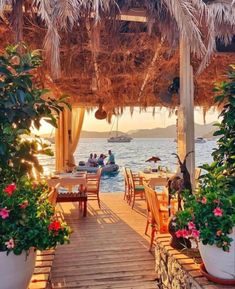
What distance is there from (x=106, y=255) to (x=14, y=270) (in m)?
A: 2.03

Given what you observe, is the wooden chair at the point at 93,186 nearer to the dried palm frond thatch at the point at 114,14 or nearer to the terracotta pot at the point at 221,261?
the dried palm frond thatch at the point at 114,14

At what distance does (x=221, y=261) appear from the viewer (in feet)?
6.15

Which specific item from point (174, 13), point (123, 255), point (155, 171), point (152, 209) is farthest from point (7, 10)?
point (155, 171)

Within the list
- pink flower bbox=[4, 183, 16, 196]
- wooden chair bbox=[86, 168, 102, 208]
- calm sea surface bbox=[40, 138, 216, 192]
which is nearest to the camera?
pink flower bbox=[4, 183, 16, 196]

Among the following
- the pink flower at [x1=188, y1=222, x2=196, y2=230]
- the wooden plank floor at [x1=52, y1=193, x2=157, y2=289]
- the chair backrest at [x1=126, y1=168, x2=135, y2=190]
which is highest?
the pink flower at [x1=188, y1=222, x2=196, y2=230]

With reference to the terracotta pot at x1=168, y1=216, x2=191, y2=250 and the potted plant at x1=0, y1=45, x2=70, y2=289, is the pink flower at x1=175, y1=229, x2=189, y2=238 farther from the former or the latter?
the potted plant at x1=0, y1=45, x2=70, y2=289

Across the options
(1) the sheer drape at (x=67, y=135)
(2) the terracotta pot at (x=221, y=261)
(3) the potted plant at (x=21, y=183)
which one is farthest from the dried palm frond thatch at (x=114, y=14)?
(1) the sheer drape at (x=67, y=135)

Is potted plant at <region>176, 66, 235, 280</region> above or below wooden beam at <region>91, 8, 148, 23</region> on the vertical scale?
below

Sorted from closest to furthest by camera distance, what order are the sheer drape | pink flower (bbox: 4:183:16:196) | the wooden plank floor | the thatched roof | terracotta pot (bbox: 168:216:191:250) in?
1. pink flower (bbox: 4:183:16:196)
2. terracotta pot (bbox: 168:216:191:250)
3. the thatched roof
4. the wooden plank floor
5. the sheer drape

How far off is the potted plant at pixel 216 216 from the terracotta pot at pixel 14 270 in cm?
100

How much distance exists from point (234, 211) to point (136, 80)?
13.4 ft

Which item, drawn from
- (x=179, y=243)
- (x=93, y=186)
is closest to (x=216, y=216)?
(x=179, y=243)

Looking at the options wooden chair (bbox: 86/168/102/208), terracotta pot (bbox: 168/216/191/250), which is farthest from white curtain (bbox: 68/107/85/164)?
terracotta pot (bbox: 168/216/191/250)

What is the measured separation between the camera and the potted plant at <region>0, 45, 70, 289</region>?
1703mm
